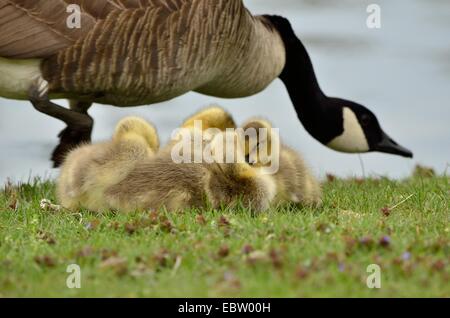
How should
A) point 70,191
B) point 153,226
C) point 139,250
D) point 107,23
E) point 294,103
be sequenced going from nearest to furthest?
point 139,250, point 153,226, point 70,191, point 107,23, point 294,103

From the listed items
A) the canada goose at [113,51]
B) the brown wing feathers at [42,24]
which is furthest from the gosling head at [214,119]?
the brown wing feathers at [42,24]

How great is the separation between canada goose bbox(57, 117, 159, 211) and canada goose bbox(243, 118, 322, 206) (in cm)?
67

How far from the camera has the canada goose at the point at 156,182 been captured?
17.3ft

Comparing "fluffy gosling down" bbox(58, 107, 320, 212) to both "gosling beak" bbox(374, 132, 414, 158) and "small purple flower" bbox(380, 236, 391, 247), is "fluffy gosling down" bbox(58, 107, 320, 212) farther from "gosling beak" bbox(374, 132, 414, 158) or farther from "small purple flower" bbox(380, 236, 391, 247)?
"gosling beak" bbox(374, 132, 414, 158)

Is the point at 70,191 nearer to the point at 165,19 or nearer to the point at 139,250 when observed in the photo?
the point at 139,250

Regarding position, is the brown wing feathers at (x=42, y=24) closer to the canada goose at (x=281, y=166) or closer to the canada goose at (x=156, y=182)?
the canada goose at (x=156, y=182)

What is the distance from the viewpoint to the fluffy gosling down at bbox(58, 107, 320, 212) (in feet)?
17.3

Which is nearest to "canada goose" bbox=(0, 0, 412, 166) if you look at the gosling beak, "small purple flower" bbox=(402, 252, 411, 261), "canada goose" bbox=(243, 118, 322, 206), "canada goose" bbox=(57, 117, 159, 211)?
"canada goose" bbox=(57, 117, 159, 211)

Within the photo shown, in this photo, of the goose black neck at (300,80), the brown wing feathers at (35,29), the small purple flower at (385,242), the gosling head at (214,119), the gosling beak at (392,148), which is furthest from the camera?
the goose black neck at (300,80)

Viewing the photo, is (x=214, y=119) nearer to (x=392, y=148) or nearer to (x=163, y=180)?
(x=163, y=180)

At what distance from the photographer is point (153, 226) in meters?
4.75

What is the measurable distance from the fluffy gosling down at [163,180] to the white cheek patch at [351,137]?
277 cm
